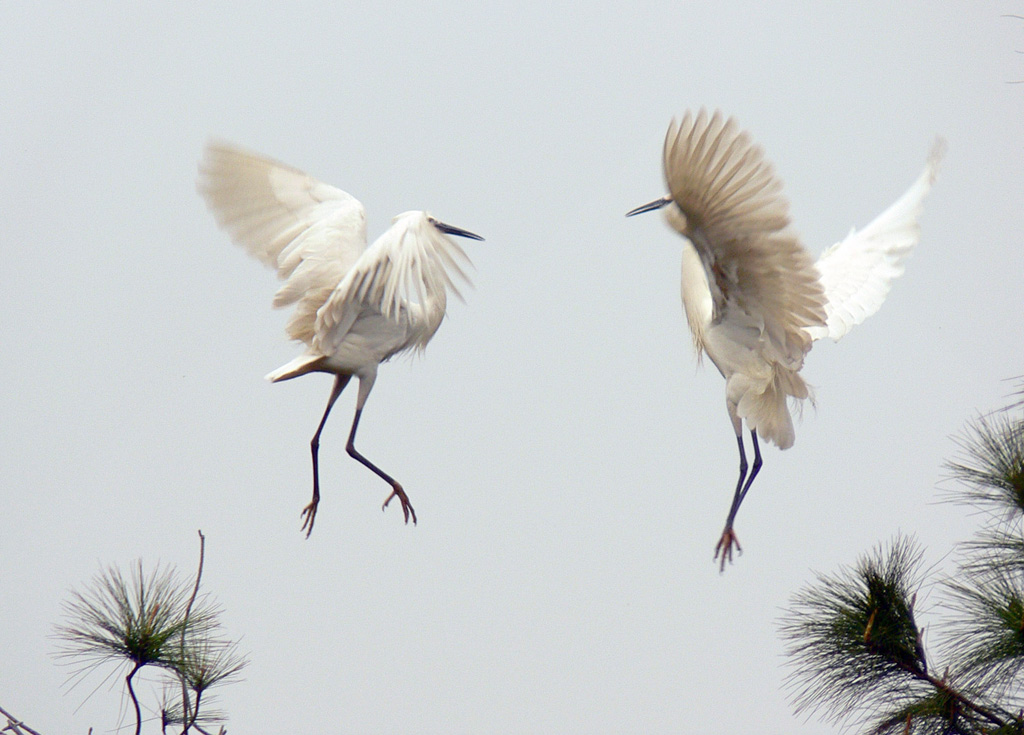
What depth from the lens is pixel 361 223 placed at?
13.3ft

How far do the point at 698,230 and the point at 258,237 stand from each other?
1788 mm

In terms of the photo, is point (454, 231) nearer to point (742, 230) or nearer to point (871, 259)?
point (742, 230)

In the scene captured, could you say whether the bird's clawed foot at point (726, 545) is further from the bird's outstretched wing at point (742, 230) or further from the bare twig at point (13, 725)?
the bare twig at point (13, 725)

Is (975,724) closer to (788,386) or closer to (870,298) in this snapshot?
(788,386)

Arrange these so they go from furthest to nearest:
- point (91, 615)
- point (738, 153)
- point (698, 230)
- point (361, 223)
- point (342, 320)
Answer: point (361, 223) < point (342, 320) < point (698, 230) < point (738, 153) < point (91, 615)

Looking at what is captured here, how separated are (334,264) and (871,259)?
2114 mm

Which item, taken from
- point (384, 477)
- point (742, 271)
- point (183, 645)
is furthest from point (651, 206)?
point (183, 645)

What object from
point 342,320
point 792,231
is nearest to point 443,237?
point 342,320

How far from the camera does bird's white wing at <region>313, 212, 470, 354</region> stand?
3354 mm

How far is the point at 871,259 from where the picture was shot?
4.35 m

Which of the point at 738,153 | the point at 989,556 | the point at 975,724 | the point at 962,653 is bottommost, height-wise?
the point at 975,724

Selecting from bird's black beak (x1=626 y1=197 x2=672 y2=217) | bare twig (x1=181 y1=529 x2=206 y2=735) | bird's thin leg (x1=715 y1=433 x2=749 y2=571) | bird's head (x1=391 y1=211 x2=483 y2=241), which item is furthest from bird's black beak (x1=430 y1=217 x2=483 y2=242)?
bare twig (x1=181 y1=529 x2=206 y2=735)

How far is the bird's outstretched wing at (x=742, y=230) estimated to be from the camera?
286 centimetres

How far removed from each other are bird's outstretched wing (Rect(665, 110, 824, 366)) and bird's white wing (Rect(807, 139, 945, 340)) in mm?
533
